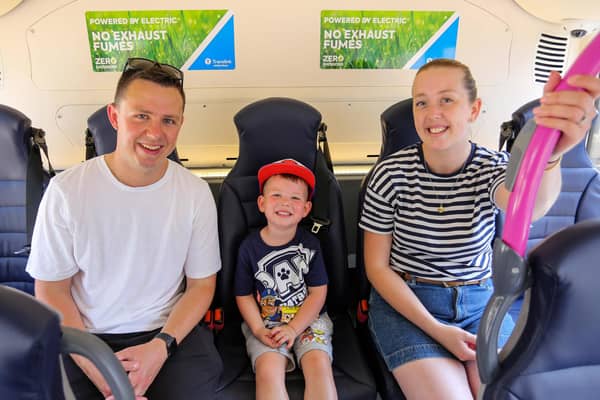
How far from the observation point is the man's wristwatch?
144 cm

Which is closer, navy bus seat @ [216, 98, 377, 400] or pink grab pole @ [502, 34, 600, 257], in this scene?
pink grab pole @ [502, 34, 600, 257]

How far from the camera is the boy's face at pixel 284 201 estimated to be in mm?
1714

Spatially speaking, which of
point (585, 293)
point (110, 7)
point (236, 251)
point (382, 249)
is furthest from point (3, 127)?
point (585, 293)

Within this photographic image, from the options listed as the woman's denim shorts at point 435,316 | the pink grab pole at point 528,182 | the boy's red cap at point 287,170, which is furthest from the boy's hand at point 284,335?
the pink grab pole at point 528,182

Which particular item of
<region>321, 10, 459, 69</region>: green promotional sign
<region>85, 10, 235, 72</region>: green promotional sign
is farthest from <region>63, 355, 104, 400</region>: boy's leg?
<region>321, 10, 459, 69</region>: green promotional sign

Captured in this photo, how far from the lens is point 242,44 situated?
2275 millimetres

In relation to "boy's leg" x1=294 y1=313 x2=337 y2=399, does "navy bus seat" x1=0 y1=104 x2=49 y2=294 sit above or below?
above

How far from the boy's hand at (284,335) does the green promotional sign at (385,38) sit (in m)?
1.41

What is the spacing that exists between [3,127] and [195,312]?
3.95 ft

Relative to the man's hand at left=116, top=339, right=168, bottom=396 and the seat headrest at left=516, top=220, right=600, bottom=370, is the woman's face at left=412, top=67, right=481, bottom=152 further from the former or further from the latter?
the man's hand at left=116, top=339, right=168, bottom=396

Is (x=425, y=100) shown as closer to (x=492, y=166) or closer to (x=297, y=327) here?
(x=492, y=166)

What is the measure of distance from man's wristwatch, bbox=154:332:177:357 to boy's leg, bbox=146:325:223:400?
52 mm

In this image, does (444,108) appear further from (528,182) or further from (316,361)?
(316,361)

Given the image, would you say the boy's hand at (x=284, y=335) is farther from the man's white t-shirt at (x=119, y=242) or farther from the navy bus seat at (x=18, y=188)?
the navy bus seat at (x=18, y=188)
